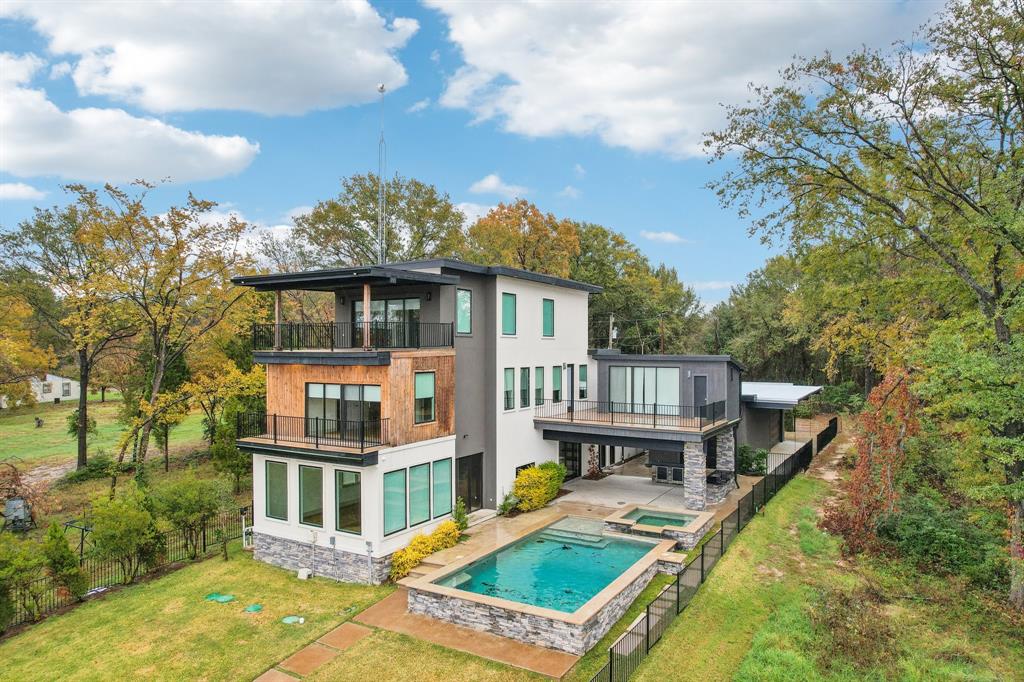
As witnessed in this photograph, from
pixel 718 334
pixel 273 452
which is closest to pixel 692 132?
pixel 273 452

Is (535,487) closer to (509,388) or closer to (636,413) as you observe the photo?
(509,388)

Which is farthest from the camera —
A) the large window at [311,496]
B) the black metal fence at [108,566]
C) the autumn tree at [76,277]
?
the autumn tree at [76,277]

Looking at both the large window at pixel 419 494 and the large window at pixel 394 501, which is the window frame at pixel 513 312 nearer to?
the large window at pixel 419 494

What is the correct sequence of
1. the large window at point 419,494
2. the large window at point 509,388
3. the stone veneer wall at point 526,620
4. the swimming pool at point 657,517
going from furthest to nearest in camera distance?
the large window at point 509,388
the swimming pool at point 657,517
the large window at point 419,494
the stone veneer wall at point 526,620

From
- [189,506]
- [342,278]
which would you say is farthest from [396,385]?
[189,506]

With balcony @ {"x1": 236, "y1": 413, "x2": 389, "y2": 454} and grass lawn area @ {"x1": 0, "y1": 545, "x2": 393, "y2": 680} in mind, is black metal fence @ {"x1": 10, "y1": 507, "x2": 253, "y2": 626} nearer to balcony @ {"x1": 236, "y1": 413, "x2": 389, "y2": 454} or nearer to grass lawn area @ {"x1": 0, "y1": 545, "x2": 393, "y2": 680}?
grass lawn area @ {"x1": 0, "y1": 545, "x2": 393, "y2": 680}

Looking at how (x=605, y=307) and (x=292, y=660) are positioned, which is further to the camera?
(x=605, y=307)

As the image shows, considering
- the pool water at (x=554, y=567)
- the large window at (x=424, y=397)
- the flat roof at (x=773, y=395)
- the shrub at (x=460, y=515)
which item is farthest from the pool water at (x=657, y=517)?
the flat roof at (x=773, y=395)

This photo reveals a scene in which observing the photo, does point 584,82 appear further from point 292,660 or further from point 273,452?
point 292,660
